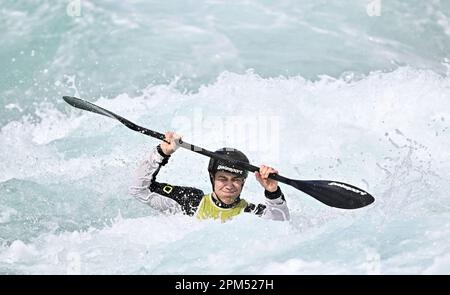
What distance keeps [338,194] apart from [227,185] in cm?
46

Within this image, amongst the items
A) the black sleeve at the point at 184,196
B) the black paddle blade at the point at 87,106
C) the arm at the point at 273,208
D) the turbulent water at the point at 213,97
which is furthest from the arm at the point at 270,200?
the black paddle blade at the point at 87,106

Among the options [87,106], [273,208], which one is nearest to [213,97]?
[87,106]

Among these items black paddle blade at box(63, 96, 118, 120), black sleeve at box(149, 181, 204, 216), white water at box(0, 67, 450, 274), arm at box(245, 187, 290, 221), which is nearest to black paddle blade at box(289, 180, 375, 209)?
arm at box(245, 187, 290, 221)

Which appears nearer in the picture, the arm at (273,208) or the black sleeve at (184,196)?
the arm at (273,208)

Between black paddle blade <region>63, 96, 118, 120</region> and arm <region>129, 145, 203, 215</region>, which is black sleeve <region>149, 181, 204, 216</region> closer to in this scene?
arm <region>129, 145, 203, 215</region>

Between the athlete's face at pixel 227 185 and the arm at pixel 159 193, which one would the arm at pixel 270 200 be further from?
the arm at pixel 159 193

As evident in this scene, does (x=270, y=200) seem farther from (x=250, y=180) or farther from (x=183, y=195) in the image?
(x=250, y=180)

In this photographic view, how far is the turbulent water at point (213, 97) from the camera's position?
4.01 meters

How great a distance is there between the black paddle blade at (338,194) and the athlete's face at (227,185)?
10.8 inches

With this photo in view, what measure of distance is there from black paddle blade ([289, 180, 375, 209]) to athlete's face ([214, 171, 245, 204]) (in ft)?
0.90

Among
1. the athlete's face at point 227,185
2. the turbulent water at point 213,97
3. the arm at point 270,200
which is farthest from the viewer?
the turbulent water at point 213,97

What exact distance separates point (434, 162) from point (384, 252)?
1091mm

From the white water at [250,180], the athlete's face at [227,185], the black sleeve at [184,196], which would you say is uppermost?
the athlete's face at [227,185]
